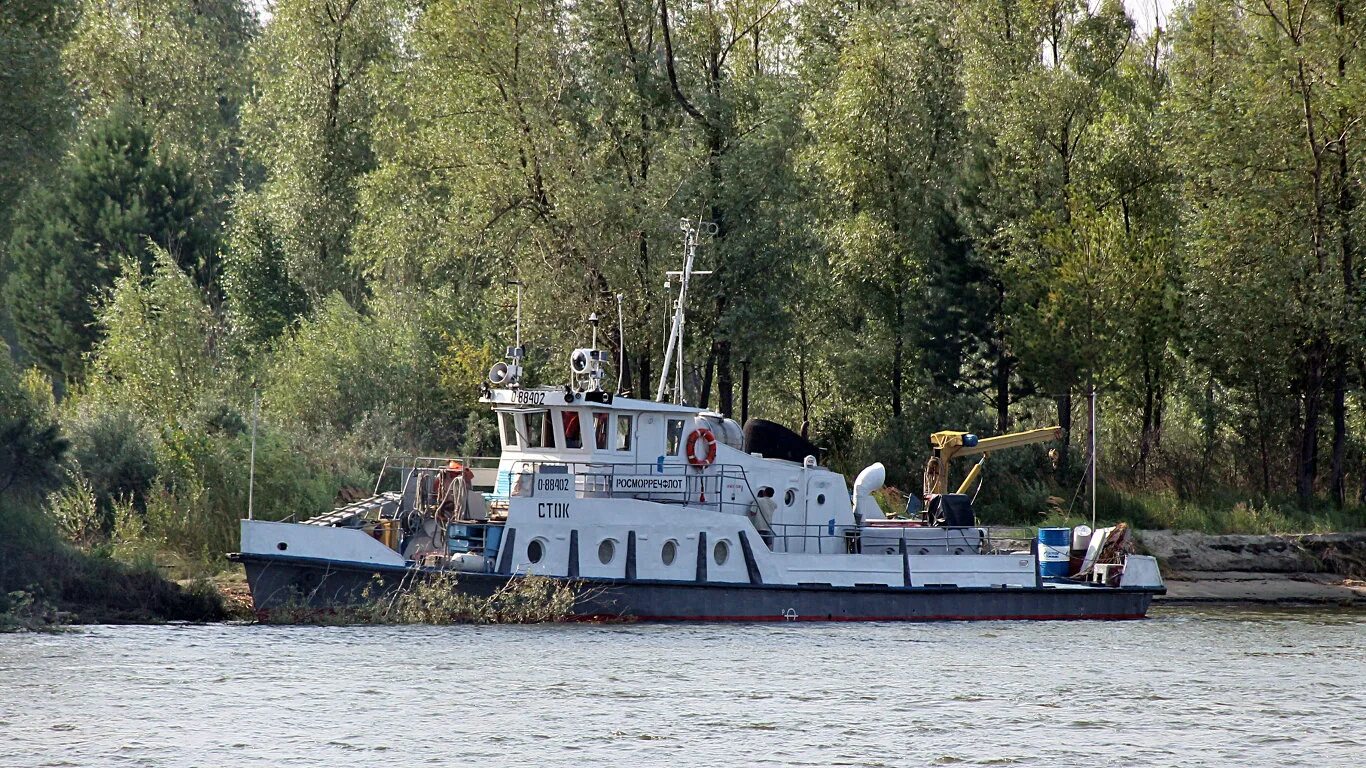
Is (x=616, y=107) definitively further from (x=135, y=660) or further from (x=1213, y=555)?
(x=135, y=660)

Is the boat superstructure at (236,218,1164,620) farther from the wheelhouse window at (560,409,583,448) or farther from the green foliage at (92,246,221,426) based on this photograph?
the green foliage at (92,246,221,426)

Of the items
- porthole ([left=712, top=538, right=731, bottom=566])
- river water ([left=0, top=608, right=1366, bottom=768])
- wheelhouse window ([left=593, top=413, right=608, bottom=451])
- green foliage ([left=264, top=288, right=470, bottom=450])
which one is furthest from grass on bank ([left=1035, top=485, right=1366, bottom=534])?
wheelhouse window ([left=593, top=413, right=608, bottom=451])

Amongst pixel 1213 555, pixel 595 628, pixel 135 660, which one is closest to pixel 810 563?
pixel 595 628

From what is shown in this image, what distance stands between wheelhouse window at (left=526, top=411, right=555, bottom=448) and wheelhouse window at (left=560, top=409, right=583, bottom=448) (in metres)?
0.27

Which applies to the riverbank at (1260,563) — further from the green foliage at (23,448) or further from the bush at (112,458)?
the green foliage at (23,448)

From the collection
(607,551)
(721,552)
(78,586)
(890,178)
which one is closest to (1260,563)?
(890,178)

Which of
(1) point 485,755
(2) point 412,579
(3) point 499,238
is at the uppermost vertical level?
(3) point 499,238

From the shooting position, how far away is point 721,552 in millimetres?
30641

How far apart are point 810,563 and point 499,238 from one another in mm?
17205

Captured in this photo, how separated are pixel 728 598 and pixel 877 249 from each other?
21.0 m

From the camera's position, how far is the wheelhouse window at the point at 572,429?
30219 mm

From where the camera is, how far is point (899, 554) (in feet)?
107

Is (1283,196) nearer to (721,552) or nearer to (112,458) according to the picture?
(721,552)

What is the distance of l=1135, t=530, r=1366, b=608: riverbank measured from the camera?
40719 millimetres
